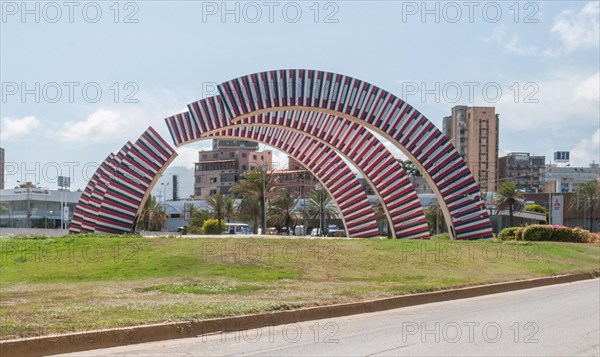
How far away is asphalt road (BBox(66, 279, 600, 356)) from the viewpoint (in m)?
9.98

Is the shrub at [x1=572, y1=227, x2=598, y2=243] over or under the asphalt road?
under

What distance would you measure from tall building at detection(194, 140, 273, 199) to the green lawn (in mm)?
85145

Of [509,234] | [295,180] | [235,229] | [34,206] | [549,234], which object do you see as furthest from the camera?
[295,180]

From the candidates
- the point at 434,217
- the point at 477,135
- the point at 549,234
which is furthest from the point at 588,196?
the point at 477,135

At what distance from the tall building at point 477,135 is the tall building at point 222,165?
3501cm

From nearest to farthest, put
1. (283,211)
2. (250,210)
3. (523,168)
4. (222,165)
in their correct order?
(250,210)
(283,211)
(222,165)
(523,168)

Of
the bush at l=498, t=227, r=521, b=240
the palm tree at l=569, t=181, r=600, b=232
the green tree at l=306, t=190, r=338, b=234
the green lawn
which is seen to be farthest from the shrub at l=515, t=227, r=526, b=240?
the palm tree at l=569, t=181, r=600, b=232

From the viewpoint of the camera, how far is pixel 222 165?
382 feet

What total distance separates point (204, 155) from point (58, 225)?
39.0 meters

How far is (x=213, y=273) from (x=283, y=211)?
164 feet

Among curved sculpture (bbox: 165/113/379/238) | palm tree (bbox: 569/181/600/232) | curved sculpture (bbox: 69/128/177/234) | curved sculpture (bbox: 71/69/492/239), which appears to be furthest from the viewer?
palm tree (bbox: 569/181/600/232)

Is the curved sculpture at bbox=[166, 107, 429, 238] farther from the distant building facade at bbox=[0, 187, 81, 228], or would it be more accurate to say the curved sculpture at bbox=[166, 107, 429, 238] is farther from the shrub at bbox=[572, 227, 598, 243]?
the distant building facade at bbox=[0, 187, 81, 228]

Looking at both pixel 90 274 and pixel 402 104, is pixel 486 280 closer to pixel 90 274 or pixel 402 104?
pixel 90 274

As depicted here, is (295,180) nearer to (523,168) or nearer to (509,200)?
(509,200)
